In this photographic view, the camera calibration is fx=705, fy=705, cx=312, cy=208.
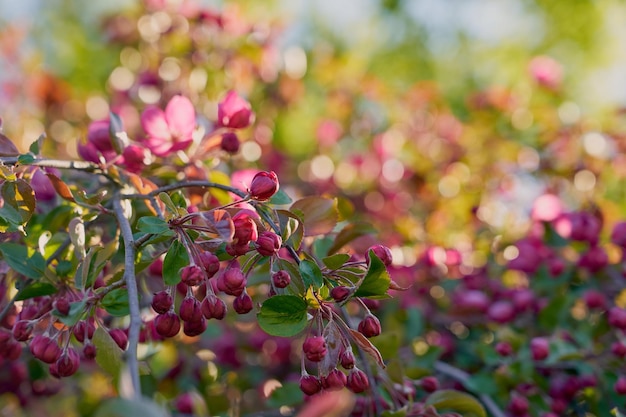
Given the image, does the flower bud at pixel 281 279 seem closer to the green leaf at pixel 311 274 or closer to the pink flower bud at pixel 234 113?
the green leaf at pixel 311 274

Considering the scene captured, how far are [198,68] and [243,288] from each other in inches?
45.8

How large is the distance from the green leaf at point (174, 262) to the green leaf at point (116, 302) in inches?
3.1

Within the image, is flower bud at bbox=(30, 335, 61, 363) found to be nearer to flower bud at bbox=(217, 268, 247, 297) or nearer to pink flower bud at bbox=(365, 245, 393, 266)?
flower bud at bbox=(217, 268, 247, 297)

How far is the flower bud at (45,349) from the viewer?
0.75 metres

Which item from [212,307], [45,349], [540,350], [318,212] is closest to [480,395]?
[540,350]

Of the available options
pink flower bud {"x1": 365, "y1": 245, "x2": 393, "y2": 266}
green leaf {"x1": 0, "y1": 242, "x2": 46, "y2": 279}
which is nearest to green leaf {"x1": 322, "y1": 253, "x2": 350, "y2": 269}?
pink flower bud {"x1": 365, "y1": 245, "x2": 393, "y2": 266}

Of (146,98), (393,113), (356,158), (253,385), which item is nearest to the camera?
(253,385)

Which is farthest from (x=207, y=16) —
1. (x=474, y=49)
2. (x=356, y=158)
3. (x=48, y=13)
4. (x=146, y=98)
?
(x=48, y=13)

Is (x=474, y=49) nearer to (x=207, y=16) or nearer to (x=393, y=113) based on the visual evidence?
(x=393, y=113)

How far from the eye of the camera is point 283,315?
0.72 m

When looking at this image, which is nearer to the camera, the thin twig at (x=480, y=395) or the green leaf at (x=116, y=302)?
the green leaf at (x=116, y=302)

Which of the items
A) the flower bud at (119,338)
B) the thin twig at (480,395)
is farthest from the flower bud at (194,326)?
the thin twig at (480,395)

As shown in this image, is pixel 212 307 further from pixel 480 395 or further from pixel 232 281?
pixel 480 395

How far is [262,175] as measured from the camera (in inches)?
29.1
